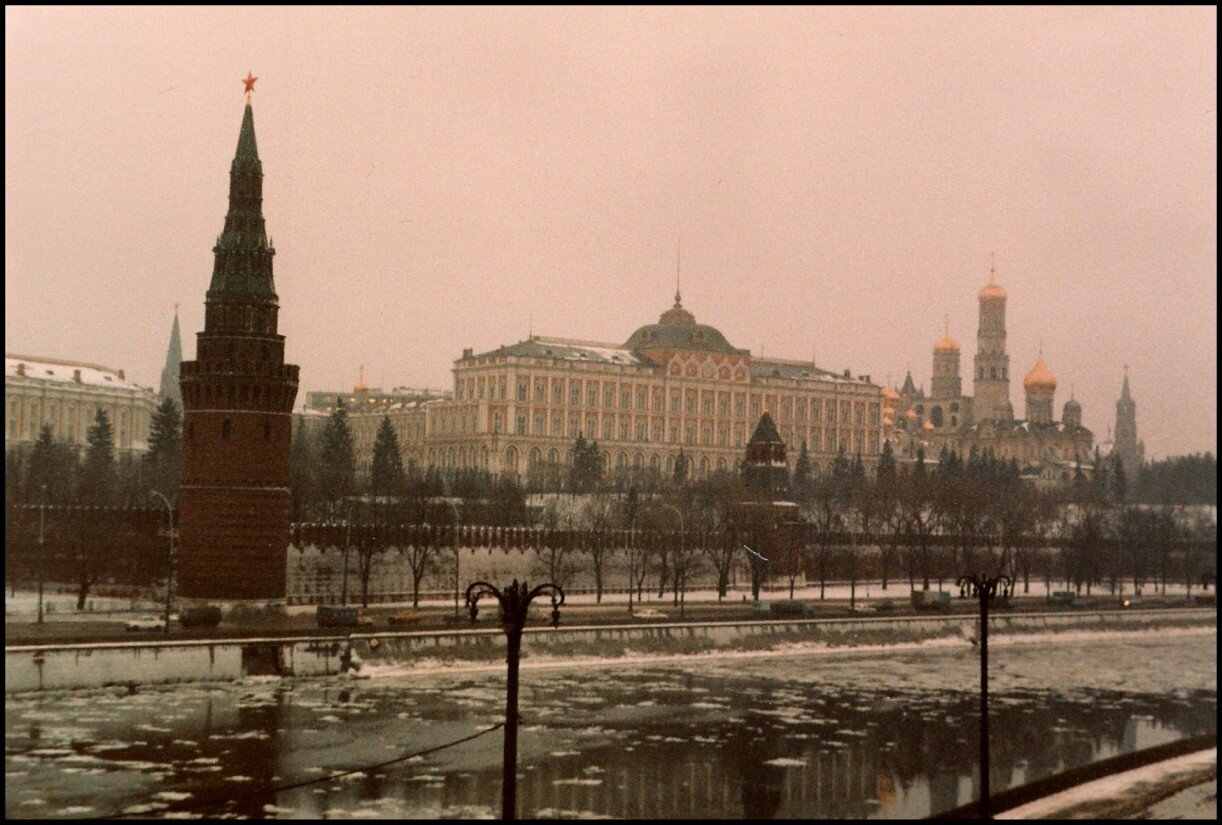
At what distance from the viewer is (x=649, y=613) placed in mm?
55281

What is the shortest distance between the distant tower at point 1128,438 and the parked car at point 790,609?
12.8m

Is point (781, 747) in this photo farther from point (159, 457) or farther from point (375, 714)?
point (159, 457)

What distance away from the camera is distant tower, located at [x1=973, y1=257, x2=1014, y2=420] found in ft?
523

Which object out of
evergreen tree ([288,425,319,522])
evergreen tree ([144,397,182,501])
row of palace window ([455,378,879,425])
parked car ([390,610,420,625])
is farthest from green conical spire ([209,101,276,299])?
row of palace window ([455,378,879,425])

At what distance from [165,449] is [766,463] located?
27.0 metres

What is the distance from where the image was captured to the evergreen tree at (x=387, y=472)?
69600 millimetres

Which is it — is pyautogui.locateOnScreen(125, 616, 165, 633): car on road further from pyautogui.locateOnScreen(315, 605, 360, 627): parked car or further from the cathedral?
the cathedral

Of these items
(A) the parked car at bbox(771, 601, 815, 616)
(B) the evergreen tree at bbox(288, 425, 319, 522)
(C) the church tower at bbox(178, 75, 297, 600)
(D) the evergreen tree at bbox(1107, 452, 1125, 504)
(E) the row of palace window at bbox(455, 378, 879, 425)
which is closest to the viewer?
(C) the church tower at bbox(178, 75, 297, 600)

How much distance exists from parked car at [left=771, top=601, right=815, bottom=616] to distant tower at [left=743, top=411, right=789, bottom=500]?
1886cm

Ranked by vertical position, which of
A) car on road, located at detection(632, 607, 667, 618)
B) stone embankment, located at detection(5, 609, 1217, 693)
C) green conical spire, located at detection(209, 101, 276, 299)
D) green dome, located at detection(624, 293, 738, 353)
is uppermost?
green dome, located at detection(624, 293, 738, 353)

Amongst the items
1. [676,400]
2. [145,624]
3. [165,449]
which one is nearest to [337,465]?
[165,449]

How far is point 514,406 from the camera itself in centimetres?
10731

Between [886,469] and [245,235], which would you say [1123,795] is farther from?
[886,469]

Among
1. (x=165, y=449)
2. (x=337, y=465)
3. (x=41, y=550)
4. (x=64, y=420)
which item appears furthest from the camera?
(x=337, y=465)
